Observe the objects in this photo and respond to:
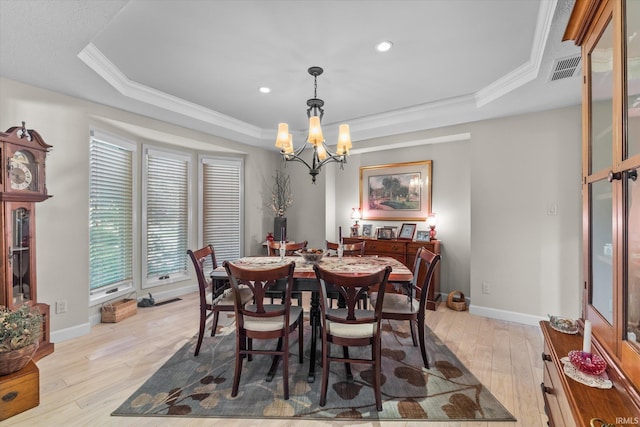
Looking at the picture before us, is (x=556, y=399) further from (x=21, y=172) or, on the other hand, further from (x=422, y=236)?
(x=21, y=172)

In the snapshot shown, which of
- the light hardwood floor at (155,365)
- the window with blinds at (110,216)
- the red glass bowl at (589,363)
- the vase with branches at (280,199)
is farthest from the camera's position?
the vase with branches at (280,199)

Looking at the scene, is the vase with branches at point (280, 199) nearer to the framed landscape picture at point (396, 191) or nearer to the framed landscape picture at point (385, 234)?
the framed landscape picture at point (396, 191)

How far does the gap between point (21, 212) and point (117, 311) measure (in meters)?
1.54

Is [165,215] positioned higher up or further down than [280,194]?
further down

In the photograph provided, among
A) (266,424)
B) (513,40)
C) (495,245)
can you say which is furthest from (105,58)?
(495,245)

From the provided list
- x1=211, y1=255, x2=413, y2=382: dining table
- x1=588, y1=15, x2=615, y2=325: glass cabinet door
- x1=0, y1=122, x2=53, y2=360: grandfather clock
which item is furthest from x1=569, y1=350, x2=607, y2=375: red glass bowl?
x1=0, y1=122, x2=53, y2=360: grandfather clock

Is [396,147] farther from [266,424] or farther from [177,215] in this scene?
[266,424]

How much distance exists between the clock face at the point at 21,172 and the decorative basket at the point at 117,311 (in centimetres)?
165

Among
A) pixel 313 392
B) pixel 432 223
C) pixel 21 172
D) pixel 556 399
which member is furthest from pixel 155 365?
pixel 432 223

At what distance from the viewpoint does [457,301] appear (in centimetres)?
410

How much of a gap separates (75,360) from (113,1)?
9.49ft

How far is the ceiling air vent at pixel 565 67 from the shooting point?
94.7 inches

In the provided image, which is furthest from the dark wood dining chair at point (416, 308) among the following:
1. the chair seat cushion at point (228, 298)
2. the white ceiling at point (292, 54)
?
the white ceiling at point (292, 54)

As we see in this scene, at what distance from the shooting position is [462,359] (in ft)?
8.86
